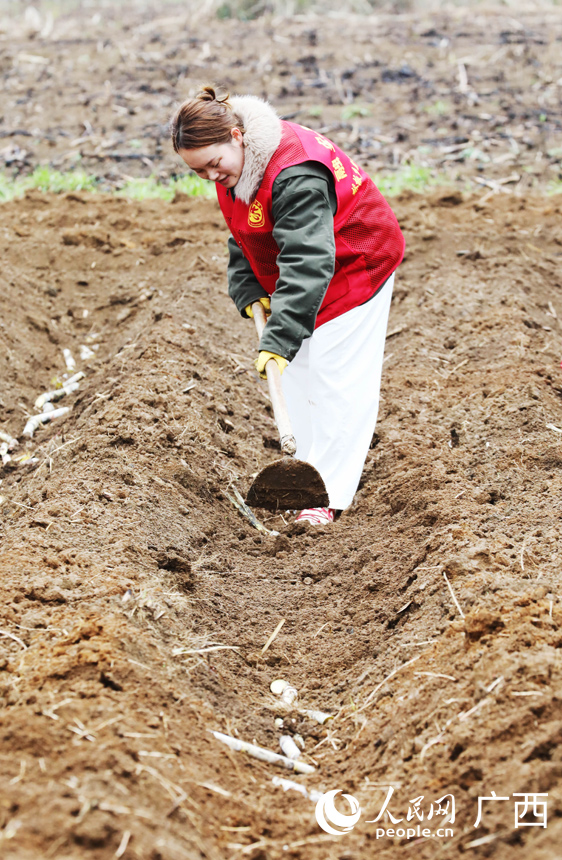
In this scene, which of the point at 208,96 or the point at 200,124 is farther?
the point at 208,96

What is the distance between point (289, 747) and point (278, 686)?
30 centimetres

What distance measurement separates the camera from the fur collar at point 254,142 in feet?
9.84

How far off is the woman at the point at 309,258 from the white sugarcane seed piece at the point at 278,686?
3.36 feet

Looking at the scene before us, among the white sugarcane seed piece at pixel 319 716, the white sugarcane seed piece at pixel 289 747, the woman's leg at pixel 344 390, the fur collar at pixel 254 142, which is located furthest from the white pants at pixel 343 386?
the white sugarcane seed piece at pixel 289 747

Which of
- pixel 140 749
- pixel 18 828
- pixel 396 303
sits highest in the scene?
pixel 18 828

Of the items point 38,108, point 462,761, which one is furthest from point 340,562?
point 38,108

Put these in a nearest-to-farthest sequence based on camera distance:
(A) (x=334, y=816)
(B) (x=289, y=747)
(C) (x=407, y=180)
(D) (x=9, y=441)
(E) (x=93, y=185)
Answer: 1. (A) (x=334, y=816)
2. (B) (x=289, y=747)
3. (D) (x=9, y=441)
4. (C) (x=407, y=180)
5. (E) (x=93, y=185)

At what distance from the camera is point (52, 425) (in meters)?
4.30

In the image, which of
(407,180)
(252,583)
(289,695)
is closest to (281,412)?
(252,583)

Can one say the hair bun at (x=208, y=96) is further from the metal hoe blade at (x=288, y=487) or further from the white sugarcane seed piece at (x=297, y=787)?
the white sugarcane seed piece at (x=297, y=787)

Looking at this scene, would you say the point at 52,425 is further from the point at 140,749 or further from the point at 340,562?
the point at 140,749

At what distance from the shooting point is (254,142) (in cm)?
300

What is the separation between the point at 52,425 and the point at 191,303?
1.39 m

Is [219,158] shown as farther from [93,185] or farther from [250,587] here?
[93,185]
